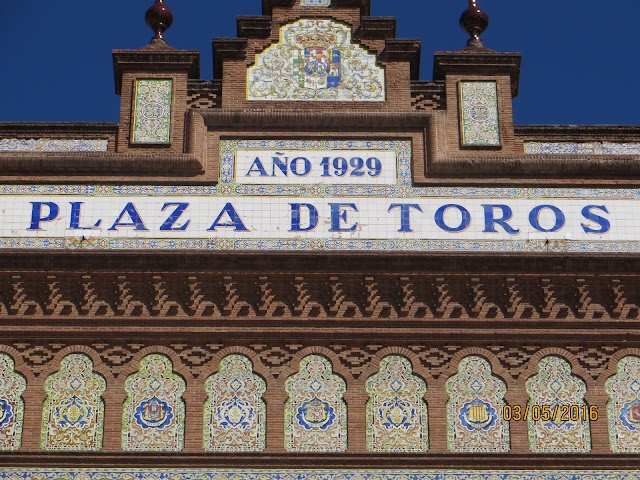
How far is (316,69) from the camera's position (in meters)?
20.7

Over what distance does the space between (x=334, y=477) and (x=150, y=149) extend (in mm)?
4741

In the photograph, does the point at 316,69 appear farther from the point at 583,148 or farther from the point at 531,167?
the point at 583,148

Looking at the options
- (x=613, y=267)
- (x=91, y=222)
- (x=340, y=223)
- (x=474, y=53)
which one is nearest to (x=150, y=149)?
(x=91, y=222)

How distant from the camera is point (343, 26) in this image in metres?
21.0

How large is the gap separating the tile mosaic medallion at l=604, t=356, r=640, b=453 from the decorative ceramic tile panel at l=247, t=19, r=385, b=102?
4452mm

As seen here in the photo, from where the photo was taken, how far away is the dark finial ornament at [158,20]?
2119 cm

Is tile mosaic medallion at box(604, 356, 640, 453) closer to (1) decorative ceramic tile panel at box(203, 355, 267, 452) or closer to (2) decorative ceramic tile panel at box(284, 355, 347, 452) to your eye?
(2) decorative ceramic tile panel at box(284, 355, 347, 452)

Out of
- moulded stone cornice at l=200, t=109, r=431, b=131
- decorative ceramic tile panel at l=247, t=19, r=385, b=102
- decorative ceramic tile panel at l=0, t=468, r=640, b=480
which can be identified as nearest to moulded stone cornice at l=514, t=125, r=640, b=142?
moulded stone cornice at l=200, t=109, r=431, b=131

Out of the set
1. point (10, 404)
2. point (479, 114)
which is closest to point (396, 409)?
point (479, 114)

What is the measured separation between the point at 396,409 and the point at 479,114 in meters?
4.05

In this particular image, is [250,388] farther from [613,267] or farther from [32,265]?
[613,267]

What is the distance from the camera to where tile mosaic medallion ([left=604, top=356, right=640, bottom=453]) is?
59.9ft
